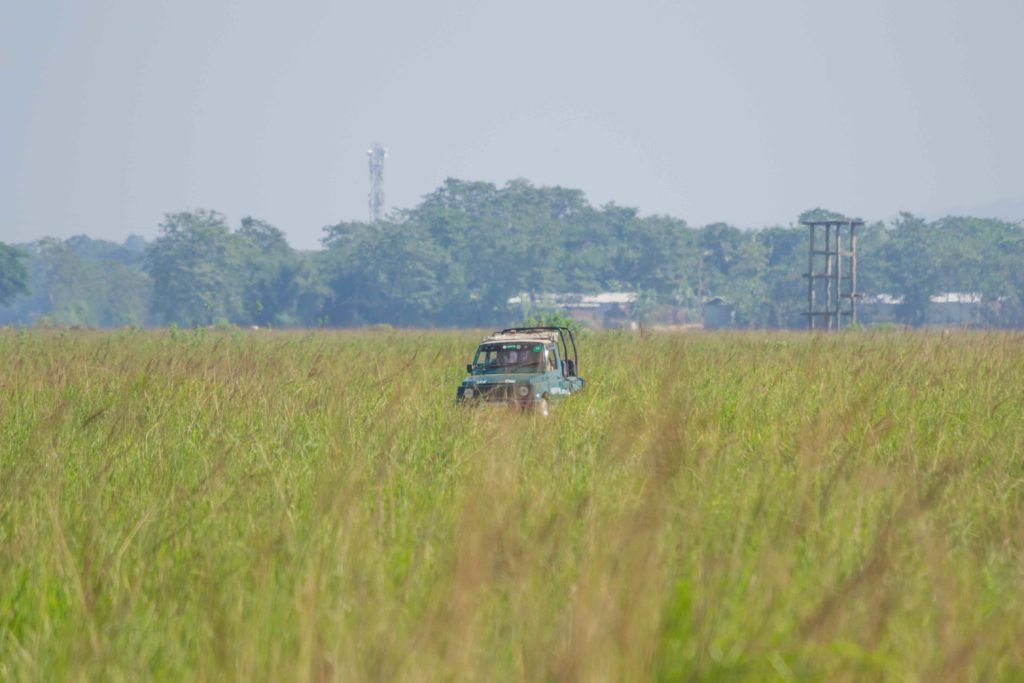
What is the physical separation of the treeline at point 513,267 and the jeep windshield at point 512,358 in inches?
3295

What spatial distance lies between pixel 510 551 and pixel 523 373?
32.7 ft

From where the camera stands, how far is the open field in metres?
4.15

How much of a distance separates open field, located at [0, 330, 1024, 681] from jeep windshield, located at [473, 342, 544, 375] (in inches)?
205

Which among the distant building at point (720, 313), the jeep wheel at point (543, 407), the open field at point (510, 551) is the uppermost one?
the open field at point (510, 551)

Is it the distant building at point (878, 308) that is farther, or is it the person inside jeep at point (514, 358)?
the distant building at point (878, 308)

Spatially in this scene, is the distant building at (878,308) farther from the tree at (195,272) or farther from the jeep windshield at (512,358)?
the jeep windshield at (512,358)

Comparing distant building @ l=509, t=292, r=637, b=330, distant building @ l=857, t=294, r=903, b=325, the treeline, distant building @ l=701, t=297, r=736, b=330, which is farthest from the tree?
distant building @ l=857, t=294, r=903, b=325

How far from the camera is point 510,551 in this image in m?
4.92

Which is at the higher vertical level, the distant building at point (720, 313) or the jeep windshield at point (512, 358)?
the jeep windshield at point (512, 358)

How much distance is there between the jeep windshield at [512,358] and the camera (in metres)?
15.3

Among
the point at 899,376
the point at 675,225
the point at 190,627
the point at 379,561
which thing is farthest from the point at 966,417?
the point at 675,225

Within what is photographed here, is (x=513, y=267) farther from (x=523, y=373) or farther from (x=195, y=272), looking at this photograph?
(x=523, y=373)

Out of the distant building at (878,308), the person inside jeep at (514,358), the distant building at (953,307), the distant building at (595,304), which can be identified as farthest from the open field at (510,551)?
the distant building at (595,304)

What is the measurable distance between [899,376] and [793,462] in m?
5.84
